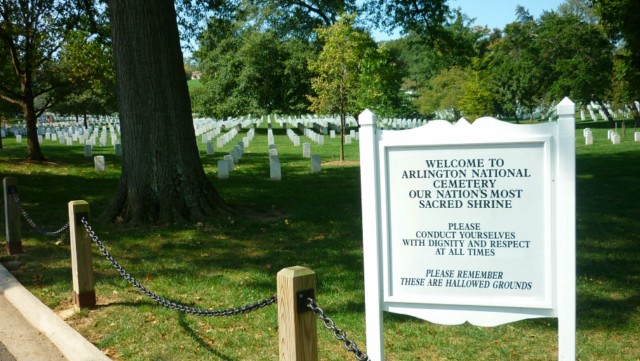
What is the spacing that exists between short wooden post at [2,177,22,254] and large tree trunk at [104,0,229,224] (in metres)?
2.26

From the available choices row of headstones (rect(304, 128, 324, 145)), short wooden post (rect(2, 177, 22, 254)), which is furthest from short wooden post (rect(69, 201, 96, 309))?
row of headstones (rect(304, 128, 324, 145))

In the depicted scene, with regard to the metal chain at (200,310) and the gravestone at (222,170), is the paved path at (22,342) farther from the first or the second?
the gravestone at (222,170)

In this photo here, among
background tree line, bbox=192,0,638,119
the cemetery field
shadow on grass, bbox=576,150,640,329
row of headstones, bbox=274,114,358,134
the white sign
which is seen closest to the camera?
the white sign

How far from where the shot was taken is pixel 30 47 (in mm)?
22781

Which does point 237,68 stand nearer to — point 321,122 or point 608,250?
point 321,122

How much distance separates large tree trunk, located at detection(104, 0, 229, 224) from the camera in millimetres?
11344

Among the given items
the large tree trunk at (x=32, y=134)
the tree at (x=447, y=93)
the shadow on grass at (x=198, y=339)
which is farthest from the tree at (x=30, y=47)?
the tree at (x=447, y=93)

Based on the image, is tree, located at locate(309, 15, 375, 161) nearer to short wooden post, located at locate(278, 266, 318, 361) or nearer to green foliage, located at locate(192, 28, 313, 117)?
short wooden post, located at locate(278, 266, 318, 361)

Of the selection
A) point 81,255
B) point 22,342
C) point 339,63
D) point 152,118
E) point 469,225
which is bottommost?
point 22,342

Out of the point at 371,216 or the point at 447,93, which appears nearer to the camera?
the point at 371,216

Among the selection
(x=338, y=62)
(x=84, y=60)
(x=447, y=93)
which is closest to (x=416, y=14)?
(x=338, y=62)

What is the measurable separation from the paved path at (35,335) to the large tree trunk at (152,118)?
13.9 ft

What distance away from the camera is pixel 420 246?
4281 mm

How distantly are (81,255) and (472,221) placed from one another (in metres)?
4.33
